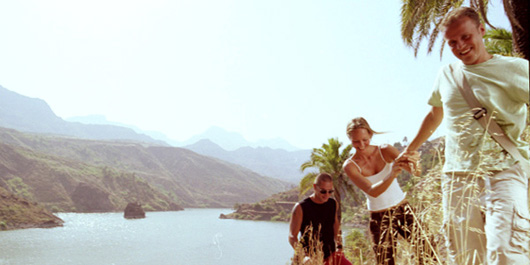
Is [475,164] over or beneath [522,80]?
beneath

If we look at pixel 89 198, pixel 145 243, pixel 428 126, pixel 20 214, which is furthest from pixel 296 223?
pixel 89 198

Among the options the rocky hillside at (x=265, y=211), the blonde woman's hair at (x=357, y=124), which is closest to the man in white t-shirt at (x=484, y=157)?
the blonde woman's hair at (x=357, y=124)

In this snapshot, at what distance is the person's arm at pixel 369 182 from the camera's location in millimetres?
2644

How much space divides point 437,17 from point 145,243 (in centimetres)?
11022

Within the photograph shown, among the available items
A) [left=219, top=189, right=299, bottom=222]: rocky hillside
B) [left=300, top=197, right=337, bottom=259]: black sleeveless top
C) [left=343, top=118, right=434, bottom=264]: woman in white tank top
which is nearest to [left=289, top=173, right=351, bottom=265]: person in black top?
[left=300, top=197, right=337, bottom=259]: black sleeveless top

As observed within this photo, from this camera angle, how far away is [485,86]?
1966 millimetres

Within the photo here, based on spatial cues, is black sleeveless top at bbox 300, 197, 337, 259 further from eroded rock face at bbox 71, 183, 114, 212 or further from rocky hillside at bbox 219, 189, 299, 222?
eroded rock face at bbox 71, 183, 114, 212

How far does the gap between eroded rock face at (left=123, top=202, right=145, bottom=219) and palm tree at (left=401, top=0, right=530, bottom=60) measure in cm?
14430

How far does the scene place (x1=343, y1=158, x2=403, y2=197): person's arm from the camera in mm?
2644

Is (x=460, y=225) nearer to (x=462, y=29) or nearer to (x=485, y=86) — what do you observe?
(x=485, y=86)

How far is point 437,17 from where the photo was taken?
1320 centimetres

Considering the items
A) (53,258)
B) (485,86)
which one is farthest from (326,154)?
(53,258)

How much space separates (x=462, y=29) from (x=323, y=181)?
2227 mm

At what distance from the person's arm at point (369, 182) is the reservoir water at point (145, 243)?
8475 cm
